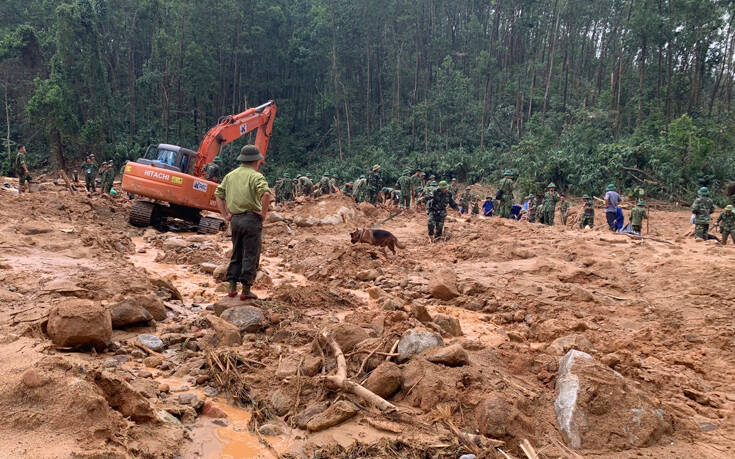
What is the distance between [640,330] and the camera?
5.61 m

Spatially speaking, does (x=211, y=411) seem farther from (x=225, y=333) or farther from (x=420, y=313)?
(x=420, y=313)

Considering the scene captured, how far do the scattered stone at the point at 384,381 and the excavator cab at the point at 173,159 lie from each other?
31.8 ft

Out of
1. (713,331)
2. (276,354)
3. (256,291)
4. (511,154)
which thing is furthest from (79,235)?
(511,154)

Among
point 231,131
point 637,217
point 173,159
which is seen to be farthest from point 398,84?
point 173,159

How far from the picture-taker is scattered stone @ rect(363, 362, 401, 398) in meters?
3.37

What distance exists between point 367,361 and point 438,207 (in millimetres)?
8517

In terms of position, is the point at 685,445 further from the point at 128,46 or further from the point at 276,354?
the point at 128,46

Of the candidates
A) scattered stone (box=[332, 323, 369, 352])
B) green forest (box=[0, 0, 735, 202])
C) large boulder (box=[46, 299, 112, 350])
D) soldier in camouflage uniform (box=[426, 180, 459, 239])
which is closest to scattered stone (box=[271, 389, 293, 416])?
scattered stone (box=[332, 323, 369, 352])

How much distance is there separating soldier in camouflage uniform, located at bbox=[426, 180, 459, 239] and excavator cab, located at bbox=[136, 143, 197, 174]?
605cm

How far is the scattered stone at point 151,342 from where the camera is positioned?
392 centimetres

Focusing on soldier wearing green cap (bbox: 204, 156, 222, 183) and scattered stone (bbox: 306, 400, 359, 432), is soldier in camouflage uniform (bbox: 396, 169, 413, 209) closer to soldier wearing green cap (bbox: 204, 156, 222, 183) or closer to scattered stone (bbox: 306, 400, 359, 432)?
soldier wearing green cap (bbox: 204, 156, 222, 183)

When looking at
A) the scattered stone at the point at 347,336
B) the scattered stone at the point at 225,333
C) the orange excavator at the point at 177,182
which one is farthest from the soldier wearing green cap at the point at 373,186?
the scattered stone at the point at 347,336

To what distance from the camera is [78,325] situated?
3.41 m

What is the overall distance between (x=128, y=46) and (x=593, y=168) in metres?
33.8
